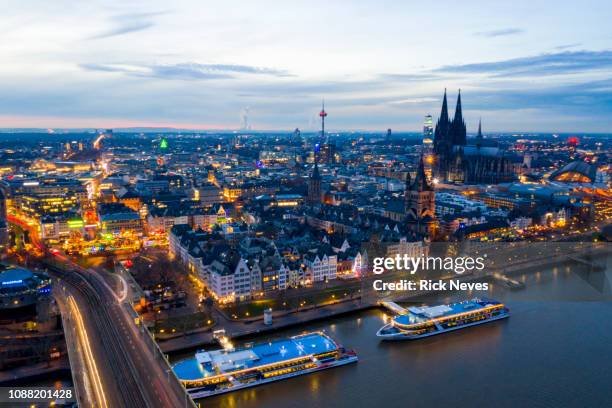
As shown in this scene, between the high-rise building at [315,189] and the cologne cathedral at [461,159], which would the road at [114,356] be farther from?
the cologne cathedral at [461,159]

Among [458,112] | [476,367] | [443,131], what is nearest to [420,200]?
[476,367]

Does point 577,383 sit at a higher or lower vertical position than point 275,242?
lower

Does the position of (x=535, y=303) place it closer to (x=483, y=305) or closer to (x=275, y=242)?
(x=483, y=305)

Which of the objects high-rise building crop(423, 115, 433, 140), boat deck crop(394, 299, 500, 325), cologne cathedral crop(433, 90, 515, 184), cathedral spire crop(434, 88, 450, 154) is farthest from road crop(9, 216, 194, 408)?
high-rise building crop(423, 115, 433, 140)

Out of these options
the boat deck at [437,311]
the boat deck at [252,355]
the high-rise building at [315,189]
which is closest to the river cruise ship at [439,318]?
the boat deck at [437,311]

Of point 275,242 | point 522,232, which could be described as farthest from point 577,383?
point 522,232

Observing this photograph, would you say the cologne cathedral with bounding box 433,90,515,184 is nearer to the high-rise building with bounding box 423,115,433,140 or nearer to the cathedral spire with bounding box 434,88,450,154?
the cathedral spire with bounding box 434,88,450,154

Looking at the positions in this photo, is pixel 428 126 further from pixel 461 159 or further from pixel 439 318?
pixel 439 318
